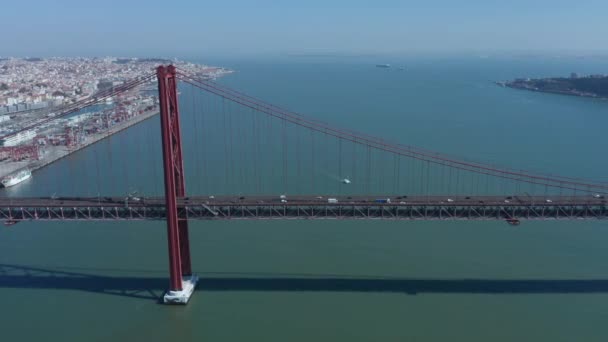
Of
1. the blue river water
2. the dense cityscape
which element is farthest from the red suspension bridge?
the dense cityscape

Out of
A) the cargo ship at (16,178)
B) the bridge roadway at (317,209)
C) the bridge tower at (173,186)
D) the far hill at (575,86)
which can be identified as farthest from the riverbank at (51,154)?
the far hill at (575,86)

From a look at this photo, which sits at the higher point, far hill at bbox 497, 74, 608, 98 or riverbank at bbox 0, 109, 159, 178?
far hill at bbox 497, 74, 608, 98

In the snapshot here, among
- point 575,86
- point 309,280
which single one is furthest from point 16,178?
point 575,86

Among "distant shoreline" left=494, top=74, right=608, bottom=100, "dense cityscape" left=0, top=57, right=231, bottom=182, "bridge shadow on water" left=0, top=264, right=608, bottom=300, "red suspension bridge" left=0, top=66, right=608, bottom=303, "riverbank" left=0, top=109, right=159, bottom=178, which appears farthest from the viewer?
"distant shoreline" left=494, top=74, right=608, bottom=100

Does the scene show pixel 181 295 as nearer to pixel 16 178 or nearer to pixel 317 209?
pixel 317 209

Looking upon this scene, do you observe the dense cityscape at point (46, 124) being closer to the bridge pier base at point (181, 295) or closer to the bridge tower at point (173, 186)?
the bridge tower at point (173, 186)

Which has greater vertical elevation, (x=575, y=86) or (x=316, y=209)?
(x=575, y=86)

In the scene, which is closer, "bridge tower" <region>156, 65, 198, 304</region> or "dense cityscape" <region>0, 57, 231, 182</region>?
"bridge tower" <region>156, 65, 198, 304</region>

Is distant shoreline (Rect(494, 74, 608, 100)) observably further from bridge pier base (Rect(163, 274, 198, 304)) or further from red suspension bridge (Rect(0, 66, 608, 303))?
bridge pier base (Rect(163, 274, 198, 304))
